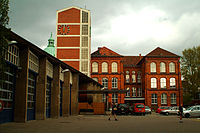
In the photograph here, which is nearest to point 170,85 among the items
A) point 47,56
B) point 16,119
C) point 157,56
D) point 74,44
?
point 157,56

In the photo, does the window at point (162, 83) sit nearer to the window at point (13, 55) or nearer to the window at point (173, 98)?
the window at point (173, 98)

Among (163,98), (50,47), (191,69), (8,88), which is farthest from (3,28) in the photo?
(50,47)

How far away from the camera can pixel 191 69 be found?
52.3m

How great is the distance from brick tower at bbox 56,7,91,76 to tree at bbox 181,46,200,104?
22933 millimetres

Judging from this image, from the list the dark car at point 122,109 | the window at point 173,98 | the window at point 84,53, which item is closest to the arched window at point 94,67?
the window at point 84,53

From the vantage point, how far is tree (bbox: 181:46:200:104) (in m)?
50.2

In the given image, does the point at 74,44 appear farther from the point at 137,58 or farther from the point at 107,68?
the point at 137,58

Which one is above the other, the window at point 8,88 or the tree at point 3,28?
the tree at point 3,28

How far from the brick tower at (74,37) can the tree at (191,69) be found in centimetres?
2293

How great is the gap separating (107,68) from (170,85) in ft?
57.4

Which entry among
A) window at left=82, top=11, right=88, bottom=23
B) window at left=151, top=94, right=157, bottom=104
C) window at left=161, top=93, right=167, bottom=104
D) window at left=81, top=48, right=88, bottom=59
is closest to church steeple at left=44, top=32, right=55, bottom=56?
window at left=82, top=11, right=88, bottom=23

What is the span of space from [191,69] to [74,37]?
96.3 feet

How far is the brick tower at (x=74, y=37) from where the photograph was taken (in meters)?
62.0

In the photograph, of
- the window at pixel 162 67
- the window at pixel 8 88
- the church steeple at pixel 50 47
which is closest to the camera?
the window at pixel 8 88
